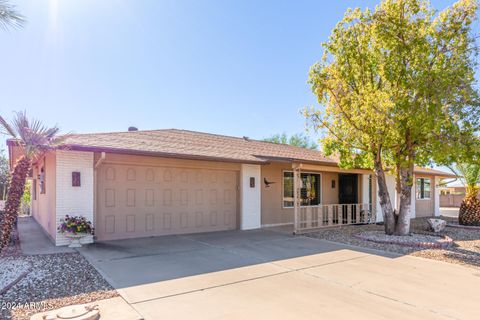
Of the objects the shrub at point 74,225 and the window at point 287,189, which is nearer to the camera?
the shrub at point 74,225

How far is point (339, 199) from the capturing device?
14.9 m

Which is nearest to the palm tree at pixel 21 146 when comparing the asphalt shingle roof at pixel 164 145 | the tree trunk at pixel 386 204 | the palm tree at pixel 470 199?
the asphalt shingle roof at pixel 164 145

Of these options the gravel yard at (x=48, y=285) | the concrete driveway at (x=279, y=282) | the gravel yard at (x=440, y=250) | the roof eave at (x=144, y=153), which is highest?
the roof eave at (x=144, y=153)

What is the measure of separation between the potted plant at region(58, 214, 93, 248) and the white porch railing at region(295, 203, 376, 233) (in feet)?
20.3

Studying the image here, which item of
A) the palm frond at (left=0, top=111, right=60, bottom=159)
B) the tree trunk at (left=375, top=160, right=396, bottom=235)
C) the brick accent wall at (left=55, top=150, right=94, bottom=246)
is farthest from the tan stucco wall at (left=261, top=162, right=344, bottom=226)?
the palm frond at (left=0, top=111, right=60, bottom=159)

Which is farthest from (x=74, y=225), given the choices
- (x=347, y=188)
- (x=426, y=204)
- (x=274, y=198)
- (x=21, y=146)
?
(x=426, y=204)

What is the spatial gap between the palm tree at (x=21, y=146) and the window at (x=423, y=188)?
18.4 metres

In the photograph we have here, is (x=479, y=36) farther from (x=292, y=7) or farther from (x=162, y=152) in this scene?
(x=162, y=152)

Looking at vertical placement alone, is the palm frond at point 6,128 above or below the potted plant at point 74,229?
above

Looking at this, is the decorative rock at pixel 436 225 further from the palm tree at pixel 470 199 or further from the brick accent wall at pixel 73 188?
the brick accent wall at pixel 73 188

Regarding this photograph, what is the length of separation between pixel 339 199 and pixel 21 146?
12.7 m

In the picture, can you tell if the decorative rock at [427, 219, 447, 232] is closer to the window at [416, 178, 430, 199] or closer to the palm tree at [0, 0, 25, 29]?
the window at [416, 178, 430, 199]

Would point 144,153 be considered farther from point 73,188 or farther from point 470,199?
point 470,199

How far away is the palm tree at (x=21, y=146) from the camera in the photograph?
5887 millimetres
